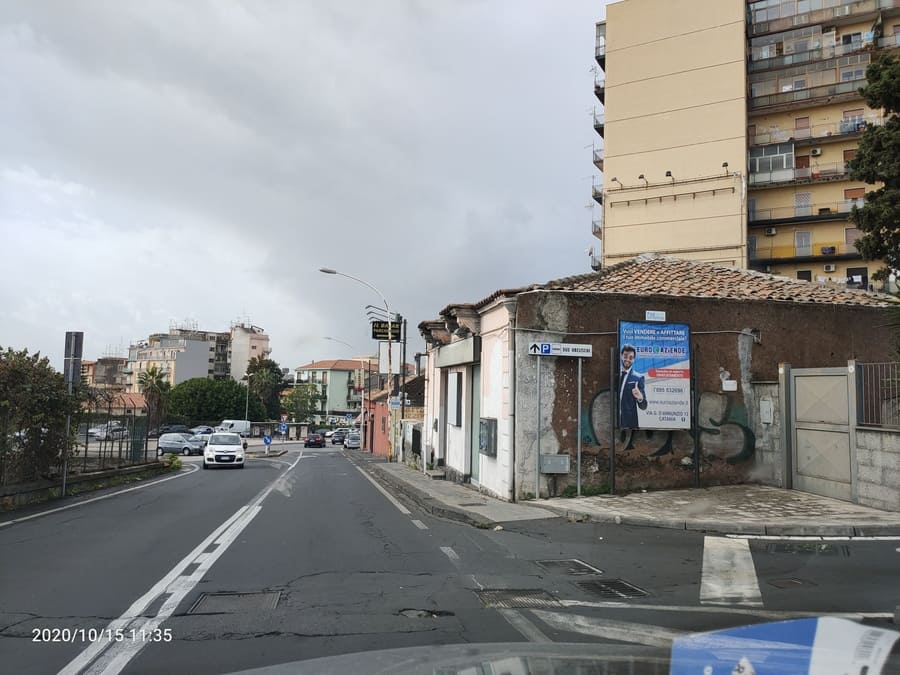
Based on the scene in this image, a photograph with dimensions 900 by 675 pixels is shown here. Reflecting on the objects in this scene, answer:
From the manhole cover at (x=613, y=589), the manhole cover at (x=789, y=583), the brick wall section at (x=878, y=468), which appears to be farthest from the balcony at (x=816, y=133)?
the manhole cover at (x=613, y=589)

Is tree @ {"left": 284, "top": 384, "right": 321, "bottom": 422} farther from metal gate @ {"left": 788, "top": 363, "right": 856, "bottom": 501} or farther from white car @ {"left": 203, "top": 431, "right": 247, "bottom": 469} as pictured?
metal gate @ {"left": 788, "top": 363, "right": 856, "bottom": 501}

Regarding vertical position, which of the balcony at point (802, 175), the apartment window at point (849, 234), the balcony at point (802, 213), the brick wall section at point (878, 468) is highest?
the balcony at point (802, 175)

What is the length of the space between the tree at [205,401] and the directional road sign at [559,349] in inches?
3008

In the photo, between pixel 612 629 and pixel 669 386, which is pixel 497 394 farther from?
pixel 612 629

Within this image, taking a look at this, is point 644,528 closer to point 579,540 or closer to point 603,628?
point 579,540

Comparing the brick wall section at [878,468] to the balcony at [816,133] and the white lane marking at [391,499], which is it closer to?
the white lane marking at [391,499]

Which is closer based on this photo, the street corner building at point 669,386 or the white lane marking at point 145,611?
the white lane marking at point 145,611

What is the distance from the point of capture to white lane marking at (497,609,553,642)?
5060mm

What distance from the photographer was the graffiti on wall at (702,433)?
13766mm

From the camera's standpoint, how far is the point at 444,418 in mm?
22297

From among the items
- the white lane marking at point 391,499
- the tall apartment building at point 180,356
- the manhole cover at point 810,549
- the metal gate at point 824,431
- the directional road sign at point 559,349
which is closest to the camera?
the manhole cover at point 810,549

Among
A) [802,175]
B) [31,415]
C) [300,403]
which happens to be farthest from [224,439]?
[300,403]

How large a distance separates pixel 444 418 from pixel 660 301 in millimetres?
9924

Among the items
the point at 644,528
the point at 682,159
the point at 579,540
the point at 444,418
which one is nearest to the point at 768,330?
the point at 644,528
